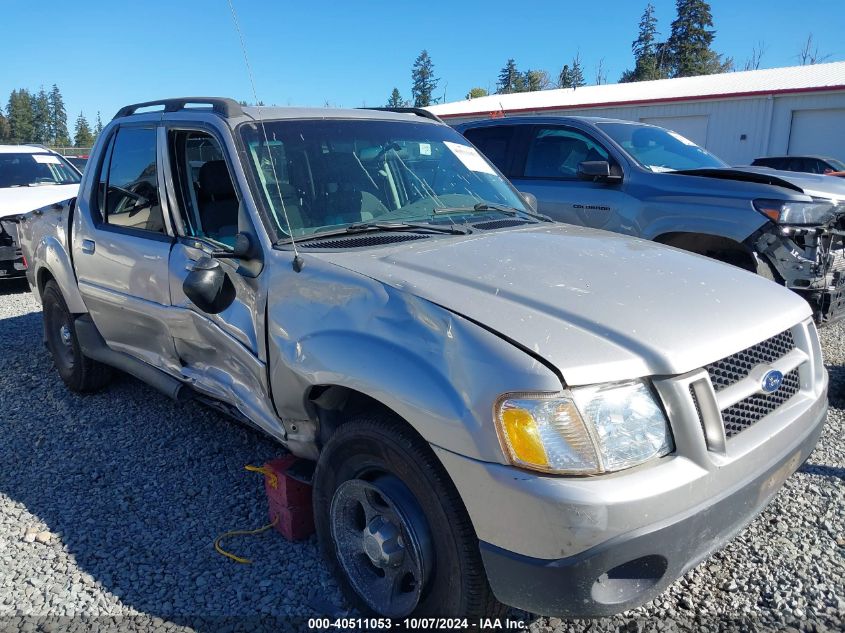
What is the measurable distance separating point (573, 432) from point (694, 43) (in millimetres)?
71701

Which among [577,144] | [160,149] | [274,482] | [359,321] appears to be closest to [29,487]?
[274,482]

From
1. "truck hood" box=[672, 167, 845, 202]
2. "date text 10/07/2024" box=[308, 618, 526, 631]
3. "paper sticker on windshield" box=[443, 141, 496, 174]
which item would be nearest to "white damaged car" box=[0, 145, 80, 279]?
"paper sticker on windshield" box=[443, 141, 496, 174]

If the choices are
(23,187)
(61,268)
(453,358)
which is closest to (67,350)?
(61,268)

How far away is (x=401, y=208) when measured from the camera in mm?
3287

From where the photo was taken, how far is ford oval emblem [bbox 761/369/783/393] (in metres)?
2.28

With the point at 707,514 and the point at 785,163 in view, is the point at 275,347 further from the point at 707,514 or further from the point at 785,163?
the point at 785,163

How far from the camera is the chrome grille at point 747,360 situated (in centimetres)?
214

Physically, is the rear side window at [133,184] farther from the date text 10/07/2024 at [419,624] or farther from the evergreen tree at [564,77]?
the evergreen tree at [564,77]

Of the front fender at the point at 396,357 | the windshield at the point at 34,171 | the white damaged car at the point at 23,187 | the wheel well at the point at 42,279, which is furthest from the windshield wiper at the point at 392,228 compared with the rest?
the windshield at the point at 34,171

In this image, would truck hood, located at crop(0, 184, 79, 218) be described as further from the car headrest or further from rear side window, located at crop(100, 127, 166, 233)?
the car headrest

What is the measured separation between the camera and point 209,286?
2.74m

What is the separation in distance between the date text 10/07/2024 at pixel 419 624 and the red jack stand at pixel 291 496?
0.56m

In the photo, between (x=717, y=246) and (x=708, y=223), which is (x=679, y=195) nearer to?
(x=708, y=223)

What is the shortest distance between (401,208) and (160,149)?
1.44 metres
